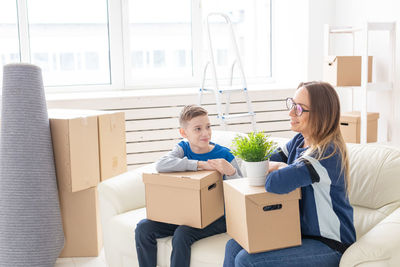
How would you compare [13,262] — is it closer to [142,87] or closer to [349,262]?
[349,262]

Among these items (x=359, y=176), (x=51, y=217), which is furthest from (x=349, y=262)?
(x=51, y=217)

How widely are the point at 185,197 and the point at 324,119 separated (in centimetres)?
64

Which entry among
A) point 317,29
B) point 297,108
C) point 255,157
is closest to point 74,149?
point 255,157

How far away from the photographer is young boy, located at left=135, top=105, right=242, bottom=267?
2023mm

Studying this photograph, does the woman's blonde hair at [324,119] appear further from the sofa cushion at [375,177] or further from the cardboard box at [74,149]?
the cardboard box at [74,149]

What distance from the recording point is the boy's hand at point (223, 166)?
6.93ft

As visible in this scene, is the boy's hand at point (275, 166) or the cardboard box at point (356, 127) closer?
the boy's hand at point (275, 166)

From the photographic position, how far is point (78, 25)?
4.50m

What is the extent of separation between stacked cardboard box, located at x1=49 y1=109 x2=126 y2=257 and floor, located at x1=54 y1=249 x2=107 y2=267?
0.10ft

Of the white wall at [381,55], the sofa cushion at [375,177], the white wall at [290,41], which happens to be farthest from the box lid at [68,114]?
the white wall at [290,41]

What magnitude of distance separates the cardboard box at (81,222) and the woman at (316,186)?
1.17m

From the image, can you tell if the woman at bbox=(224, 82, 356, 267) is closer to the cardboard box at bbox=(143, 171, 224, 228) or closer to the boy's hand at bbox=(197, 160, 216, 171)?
the cardboard box at bbox=(143, 171, 224, 228)

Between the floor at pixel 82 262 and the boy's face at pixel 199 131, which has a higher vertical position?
the boy's face at pixel 199 131

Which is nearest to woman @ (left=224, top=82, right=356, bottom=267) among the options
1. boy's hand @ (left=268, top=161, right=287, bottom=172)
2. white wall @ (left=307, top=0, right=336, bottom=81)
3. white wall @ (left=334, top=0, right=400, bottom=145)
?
boy's hand @ (left=268, top=161, right=287, bottom=172)
